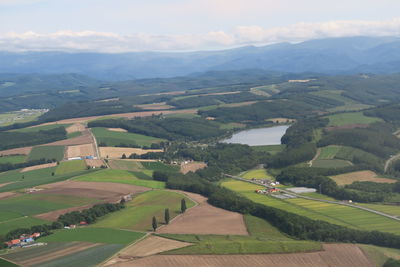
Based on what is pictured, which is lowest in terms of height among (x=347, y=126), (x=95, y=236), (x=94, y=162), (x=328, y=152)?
(x=94, y=162)

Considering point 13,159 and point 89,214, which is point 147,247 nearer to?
point 89,214

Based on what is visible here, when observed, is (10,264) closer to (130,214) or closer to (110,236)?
(110,236)

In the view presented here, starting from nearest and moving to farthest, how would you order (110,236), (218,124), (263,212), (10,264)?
(10,264)
(110,236)
(263,212)
(218,124)

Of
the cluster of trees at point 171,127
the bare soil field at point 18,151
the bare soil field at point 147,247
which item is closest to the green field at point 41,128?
the cluster of trees at point 171,127

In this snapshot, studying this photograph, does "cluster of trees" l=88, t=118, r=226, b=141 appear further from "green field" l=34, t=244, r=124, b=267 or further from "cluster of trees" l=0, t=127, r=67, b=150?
"green field" l=34, t=244, r=124, b=267

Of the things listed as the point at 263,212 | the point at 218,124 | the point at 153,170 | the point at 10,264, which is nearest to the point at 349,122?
the point at 218,124

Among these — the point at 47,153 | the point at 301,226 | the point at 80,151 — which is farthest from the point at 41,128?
the point at 301,226
